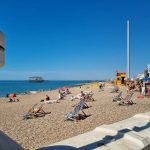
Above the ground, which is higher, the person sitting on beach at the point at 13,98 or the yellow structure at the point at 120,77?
the yellow structure at the point at 120,77

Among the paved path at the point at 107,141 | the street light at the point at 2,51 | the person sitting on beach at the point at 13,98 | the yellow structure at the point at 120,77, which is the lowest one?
the person sitting on beach at the point at 13,98

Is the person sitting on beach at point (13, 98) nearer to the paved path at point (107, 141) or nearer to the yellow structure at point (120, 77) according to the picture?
the yellow structure at point (120, 77)

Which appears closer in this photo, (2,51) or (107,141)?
(2,51)

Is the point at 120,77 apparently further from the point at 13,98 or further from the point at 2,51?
the point at 2,51

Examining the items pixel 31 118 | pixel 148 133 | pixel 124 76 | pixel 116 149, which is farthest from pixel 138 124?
pixel 124 76

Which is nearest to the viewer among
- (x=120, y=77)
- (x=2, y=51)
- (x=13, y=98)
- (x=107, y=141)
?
(x=2, y=51)

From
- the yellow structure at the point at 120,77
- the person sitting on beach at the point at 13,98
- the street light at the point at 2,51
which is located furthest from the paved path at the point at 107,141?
the yellow structure at the point at 120,77

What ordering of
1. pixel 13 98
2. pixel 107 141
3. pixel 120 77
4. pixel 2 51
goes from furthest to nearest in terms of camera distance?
pixel 120 77 < pixel 13 98 < pixel 107 141 < pixel 2 51

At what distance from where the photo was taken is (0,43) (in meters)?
1.48

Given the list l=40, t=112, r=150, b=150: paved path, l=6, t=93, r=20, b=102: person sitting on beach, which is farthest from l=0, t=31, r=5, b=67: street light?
l=6, t=93, r=20, b=102: person sitting on beach

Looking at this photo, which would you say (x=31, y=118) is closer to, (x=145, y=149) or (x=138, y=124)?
(x=138, y=124)

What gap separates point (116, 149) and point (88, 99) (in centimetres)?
1657

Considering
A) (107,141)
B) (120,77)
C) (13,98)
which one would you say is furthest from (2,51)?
(120,77)

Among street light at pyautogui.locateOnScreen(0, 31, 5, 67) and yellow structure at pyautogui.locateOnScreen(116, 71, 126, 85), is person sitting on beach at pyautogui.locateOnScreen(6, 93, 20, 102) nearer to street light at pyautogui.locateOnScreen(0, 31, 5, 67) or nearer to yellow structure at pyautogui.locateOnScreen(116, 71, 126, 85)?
yellow structure at pyautogui.locateOnScreen(116, 71, 126, 85)
